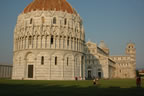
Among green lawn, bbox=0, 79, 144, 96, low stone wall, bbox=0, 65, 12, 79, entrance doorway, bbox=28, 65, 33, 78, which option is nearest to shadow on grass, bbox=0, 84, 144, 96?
green lawn, bbox=0, 79, 144, 96

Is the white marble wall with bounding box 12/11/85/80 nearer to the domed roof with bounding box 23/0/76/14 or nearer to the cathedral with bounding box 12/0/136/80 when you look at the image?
the cathedral with bounding box 12/0/136/80

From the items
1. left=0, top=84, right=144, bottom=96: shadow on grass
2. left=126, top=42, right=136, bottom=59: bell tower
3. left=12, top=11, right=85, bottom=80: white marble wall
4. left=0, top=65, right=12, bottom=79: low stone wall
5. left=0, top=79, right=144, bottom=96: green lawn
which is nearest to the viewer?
left=0, top=84, right=144, bottom=96: shadow on grass

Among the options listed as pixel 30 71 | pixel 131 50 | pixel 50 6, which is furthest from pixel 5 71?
pixel 131 50

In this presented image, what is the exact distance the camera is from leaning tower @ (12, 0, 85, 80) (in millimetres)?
50438

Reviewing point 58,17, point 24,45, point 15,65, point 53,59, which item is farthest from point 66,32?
point 15,65

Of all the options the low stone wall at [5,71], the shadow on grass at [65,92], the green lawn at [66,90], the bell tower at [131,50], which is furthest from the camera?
the bell tower at [131,50]

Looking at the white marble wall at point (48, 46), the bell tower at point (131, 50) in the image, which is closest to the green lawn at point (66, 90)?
the white marble wall at point (48, 46)

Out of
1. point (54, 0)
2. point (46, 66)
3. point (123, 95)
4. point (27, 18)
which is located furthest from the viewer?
point (54, 0)

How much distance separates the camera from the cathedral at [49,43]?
50469mm

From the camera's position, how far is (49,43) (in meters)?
50.7

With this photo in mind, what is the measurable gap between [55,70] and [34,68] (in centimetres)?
564

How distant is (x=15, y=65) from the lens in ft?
181

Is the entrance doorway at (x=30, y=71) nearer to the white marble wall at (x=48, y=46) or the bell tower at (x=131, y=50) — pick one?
the white marble wall at (x=48, y=46)

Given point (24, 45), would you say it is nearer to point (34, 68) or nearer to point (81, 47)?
point (34, 68)
